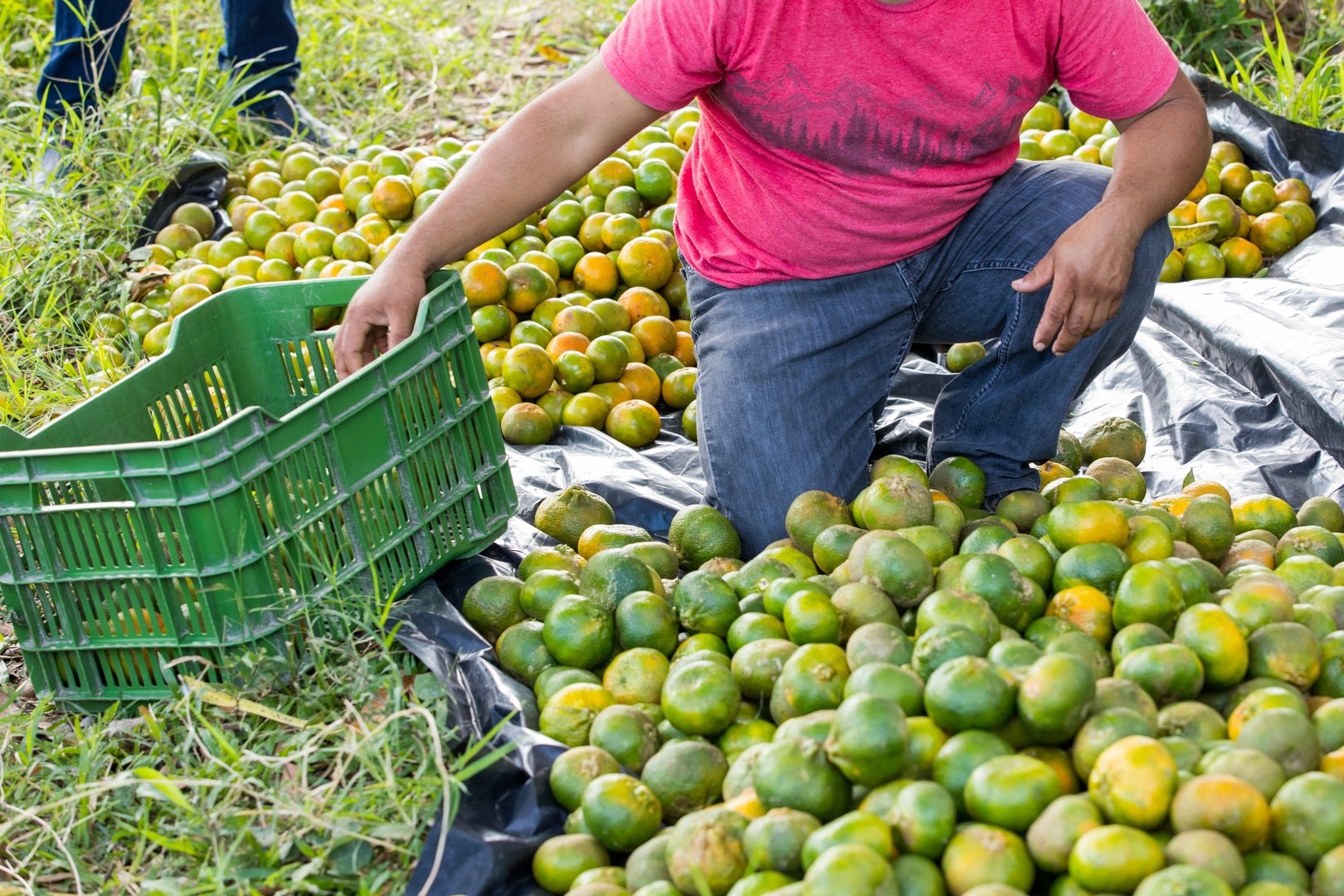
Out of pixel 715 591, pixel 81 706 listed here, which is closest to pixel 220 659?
pixel 81 706

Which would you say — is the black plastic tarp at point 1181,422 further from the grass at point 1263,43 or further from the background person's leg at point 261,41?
the background person's leg at point 261,41

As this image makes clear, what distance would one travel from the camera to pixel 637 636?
2482 millimetres

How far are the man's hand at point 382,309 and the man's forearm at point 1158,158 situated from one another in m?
1.61

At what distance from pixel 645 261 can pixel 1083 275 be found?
5.59ft

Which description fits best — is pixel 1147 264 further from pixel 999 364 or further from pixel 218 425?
pixel 218 425

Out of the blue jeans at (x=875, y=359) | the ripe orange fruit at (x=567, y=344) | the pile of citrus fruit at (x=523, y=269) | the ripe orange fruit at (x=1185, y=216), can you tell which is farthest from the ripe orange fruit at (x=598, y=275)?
the ripe orange fruit at (x=1185, y=216)

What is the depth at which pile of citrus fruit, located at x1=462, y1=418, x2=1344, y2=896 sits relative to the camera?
→ 1709 millimetres

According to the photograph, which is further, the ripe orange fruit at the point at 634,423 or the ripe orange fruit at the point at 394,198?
the ripe orange fruit at the point at 394,198

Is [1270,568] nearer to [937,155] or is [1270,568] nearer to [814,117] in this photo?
[937,155]

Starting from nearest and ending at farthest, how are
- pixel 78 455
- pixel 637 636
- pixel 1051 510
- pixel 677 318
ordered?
pixel 78 455, pixel 637 636, pixel 1051 510, pixel 677 318

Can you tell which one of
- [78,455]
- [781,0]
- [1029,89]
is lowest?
[78,455]

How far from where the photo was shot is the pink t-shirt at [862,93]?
2816mm

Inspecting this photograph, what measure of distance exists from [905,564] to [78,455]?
155 cm

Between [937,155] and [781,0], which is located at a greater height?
[781,0]
